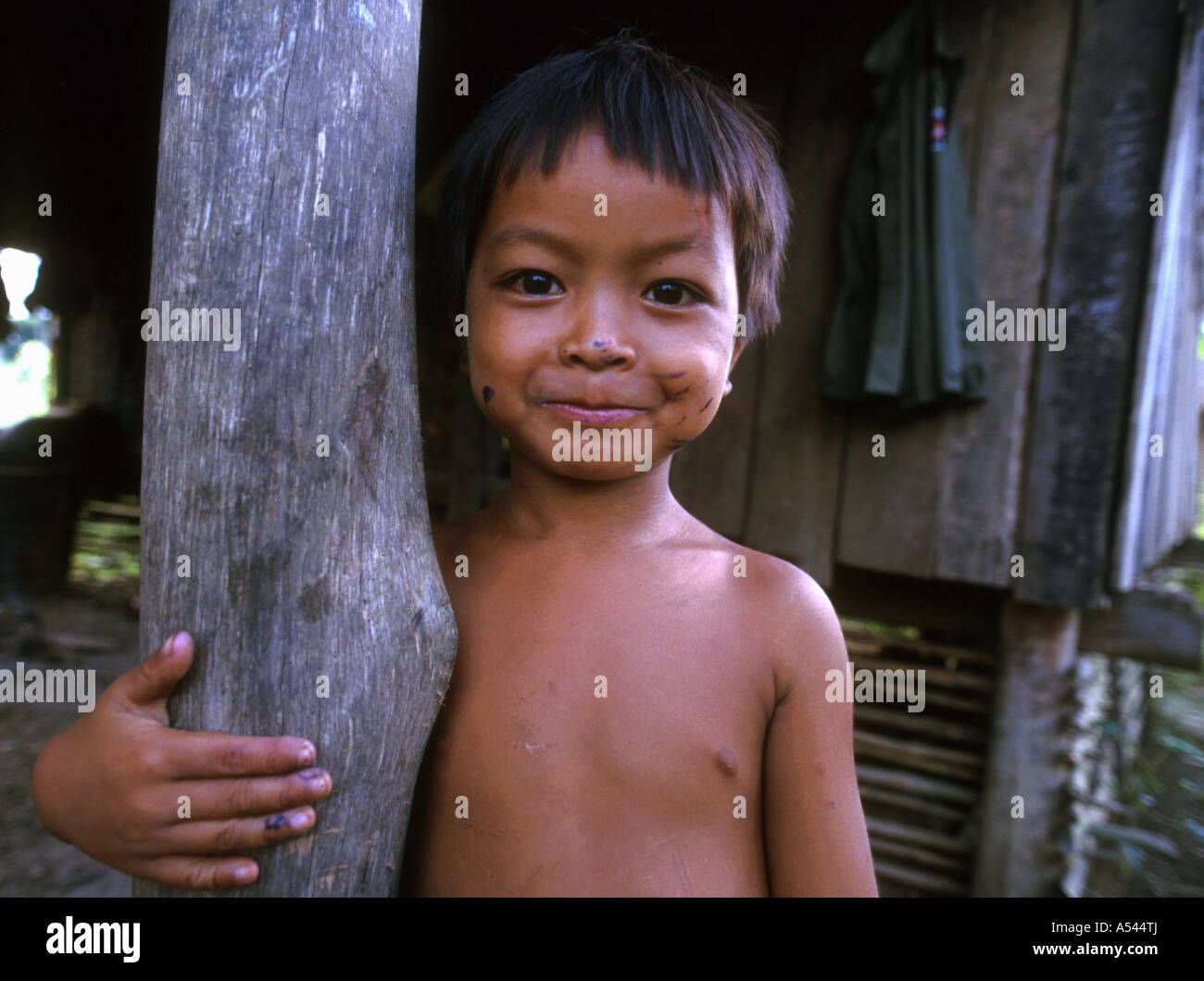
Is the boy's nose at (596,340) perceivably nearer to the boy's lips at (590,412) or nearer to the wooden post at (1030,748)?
the boy's lips at (590,412)

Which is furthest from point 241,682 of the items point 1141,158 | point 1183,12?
point 1183,12

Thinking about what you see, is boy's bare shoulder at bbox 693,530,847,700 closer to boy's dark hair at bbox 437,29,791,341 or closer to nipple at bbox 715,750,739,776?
nipple at bbox 715,750,739,776

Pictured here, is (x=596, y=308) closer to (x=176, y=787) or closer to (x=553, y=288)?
(x=553, y=288)

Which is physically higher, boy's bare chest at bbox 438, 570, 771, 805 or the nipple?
boy's bare chest at bbox 438, 570, 771, 805

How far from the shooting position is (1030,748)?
2561mm

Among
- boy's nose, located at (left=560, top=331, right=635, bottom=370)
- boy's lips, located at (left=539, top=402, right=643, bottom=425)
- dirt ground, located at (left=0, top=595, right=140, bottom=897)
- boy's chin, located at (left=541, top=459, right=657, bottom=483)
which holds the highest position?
boy's nose, located at (left=560, top=331, right=635, bottom=370)

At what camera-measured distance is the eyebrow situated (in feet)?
3.42

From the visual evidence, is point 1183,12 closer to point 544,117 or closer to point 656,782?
point 544,117

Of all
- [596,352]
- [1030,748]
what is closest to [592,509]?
[596,352]

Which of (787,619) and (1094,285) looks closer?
(787,619)

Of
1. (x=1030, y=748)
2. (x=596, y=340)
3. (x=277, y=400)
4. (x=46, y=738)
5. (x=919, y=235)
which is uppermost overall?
(x=919, y=235)

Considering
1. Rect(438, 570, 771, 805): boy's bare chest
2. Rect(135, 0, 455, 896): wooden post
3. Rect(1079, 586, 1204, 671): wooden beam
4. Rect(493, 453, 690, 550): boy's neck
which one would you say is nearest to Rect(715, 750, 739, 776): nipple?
Rect(438, 570, 771, 805): boy's bare chest

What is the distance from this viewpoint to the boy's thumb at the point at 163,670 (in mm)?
856

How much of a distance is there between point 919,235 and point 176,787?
248 cm
